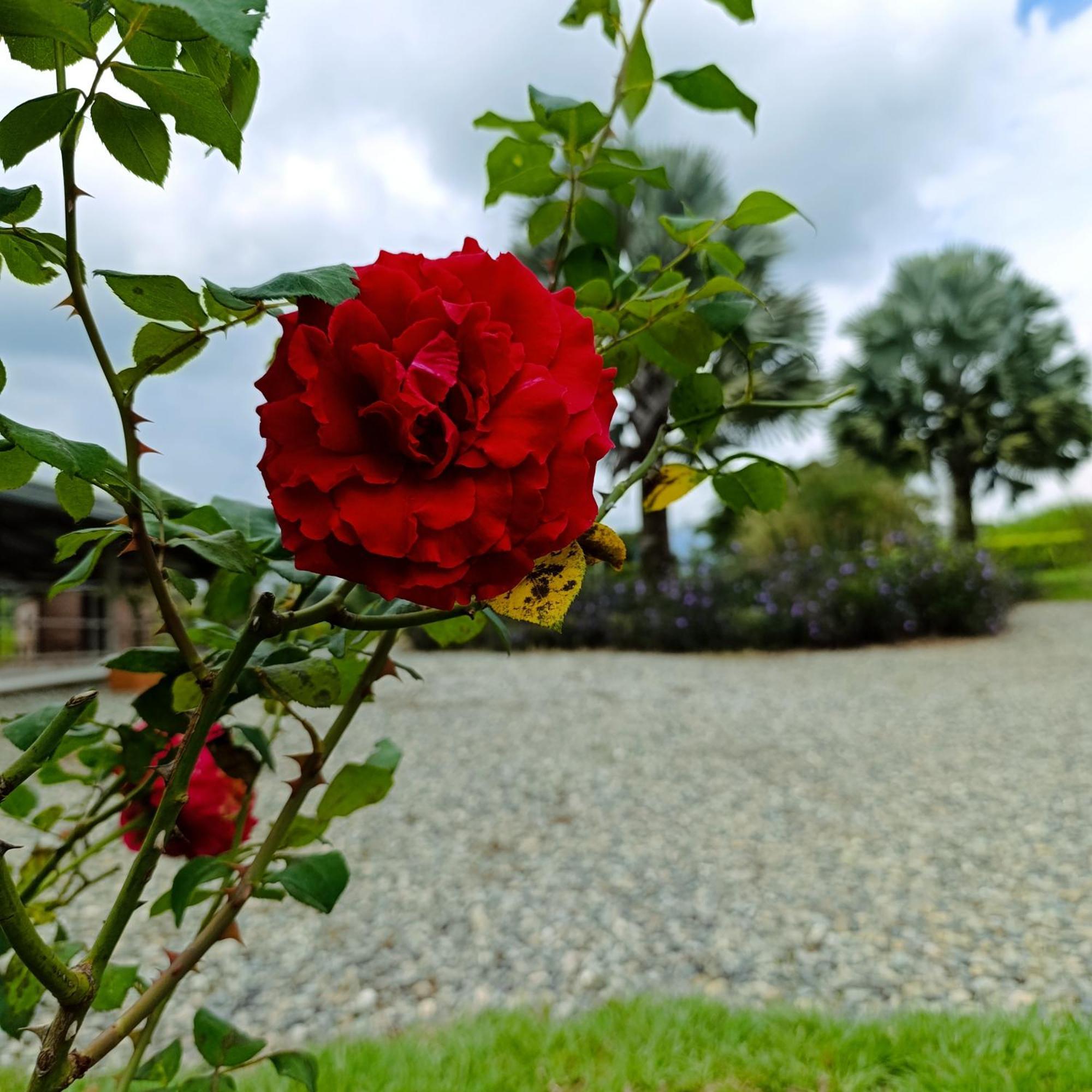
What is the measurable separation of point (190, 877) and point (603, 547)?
43 centimetres

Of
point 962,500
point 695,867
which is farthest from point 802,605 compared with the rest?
point 962,500

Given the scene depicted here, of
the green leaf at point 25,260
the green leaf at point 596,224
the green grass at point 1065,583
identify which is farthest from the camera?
the green grass at point 1065,583

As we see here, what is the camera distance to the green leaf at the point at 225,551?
534mm

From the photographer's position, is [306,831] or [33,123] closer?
[33,123]

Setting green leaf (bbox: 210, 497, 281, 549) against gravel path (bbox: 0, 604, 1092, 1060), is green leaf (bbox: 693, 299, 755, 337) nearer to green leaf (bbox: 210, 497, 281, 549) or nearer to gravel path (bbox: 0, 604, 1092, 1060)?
green leaf (bbox: 210, 497, 281, 549)

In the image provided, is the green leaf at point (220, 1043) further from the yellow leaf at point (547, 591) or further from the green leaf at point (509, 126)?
the green leaf at point (509, 126)

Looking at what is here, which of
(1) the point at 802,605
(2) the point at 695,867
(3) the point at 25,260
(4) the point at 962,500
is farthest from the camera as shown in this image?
(4) the point at 962,500

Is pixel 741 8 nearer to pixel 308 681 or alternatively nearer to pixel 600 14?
pixel 600 14

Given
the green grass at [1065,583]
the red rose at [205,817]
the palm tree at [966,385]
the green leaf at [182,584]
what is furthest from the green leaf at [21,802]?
the palm tree at [966,385]

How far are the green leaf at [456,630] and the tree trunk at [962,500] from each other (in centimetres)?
1545

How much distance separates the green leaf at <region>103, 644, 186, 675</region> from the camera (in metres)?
0.64

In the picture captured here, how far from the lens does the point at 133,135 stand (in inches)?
18.0

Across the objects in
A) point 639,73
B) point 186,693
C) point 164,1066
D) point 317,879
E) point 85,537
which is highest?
point 639,73

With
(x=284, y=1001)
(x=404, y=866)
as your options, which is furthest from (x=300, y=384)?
(x=404, y=866)
